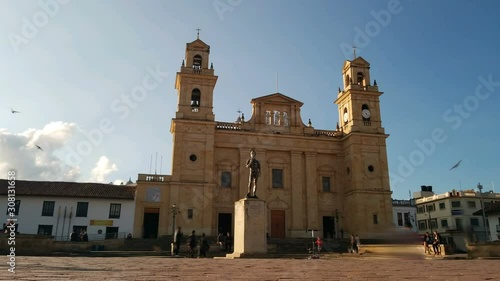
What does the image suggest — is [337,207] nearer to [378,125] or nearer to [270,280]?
[378,125]

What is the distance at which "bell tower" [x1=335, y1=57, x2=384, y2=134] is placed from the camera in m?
36.3

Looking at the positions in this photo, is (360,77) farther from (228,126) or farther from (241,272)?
(241,272)

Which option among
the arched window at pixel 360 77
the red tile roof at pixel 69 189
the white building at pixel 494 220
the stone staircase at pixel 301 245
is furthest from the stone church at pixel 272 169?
the white building at pixel 494 220

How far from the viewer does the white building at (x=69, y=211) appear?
32.0 meters

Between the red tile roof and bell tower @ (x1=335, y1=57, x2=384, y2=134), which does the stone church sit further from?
the red tile roof

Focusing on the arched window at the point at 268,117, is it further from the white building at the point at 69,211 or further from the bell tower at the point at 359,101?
the white building at the point at 69,211

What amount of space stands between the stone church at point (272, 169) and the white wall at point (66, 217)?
11.8 ft

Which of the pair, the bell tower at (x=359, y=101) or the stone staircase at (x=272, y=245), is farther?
the bell tower at (x=359, y=101)

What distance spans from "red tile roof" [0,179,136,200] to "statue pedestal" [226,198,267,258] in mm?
20479

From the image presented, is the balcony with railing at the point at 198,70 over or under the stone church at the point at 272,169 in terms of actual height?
over

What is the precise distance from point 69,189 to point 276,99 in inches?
814

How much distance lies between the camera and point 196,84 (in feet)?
112

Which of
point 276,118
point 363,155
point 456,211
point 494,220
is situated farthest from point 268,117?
point 456,211

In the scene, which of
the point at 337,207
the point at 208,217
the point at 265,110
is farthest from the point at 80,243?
the point at 337,207
